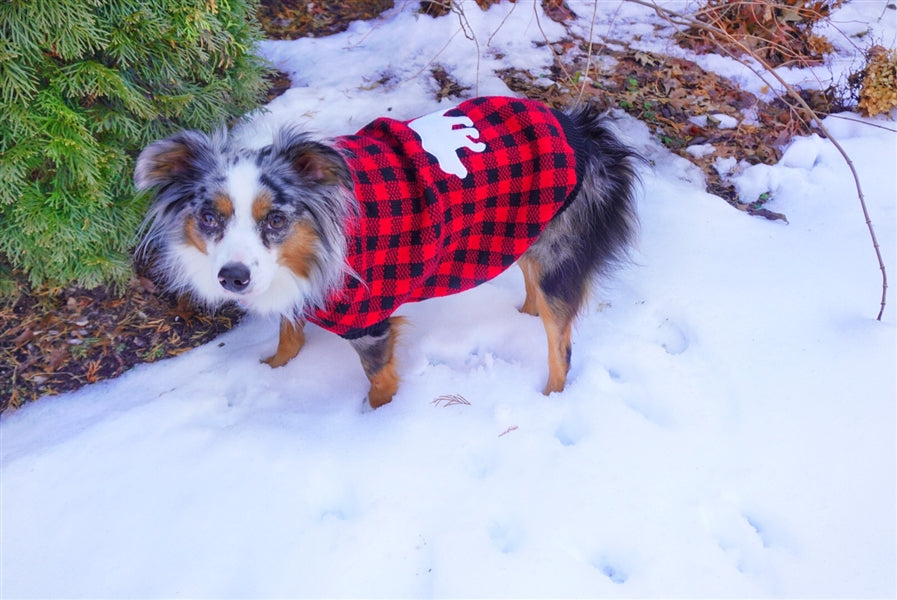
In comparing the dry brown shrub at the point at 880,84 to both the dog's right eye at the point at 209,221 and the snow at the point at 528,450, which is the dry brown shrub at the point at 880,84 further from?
the dog's right eye at the point at 209,221

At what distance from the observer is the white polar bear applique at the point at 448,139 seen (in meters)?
2.31

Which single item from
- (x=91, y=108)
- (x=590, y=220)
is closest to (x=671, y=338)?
(x=590, y=220)

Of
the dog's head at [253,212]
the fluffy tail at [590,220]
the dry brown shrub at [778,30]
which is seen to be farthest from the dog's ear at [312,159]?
the dry brown shrub at [778,30]

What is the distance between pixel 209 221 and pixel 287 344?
976 mm

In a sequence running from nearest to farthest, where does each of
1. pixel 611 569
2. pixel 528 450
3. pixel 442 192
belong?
pixel 611 569 → pixel 442 192 → pixel 528 450

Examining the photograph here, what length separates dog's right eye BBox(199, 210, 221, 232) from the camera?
2045 mm

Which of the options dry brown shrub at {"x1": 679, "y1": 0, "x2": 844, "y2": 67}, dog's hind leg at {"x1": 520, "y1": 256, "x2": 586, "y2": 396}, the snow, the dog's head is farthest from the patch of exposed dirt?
dog's hind leg at {"x1": 520, "y1": 256, "x2": 586, "y2": 396}

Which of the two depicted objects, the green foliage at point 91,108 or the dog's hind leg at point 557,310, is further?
the dog's hind leg at point 557,310

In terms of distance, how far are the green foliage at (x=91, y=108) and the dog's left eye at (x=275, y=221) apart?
30.6 inches

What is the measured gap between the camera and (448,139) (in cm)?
237

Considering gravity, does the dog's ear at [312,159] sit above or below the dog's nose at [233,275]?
above

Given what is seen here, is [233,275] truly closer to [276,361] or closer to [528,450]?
[276,361]

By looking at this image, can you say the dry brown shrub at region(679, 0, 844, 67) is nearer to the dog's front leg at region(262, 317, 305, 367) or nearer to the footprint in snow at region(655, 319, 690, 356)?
the footprint in snow at region(655, 319, 690, 356)

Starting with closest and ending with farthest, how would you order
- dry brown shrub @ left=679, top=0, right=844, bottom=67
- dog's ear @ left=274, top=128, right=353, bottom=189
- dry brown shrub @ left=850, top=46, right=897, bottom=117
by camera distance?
dog's ear @ left=274, top=128, right=353, bottom=189, dry brown shrub @ left=850, top=46, right=897, bottom=117, dry brown shrub @ left=679, top=0, right=844, bottom=67
